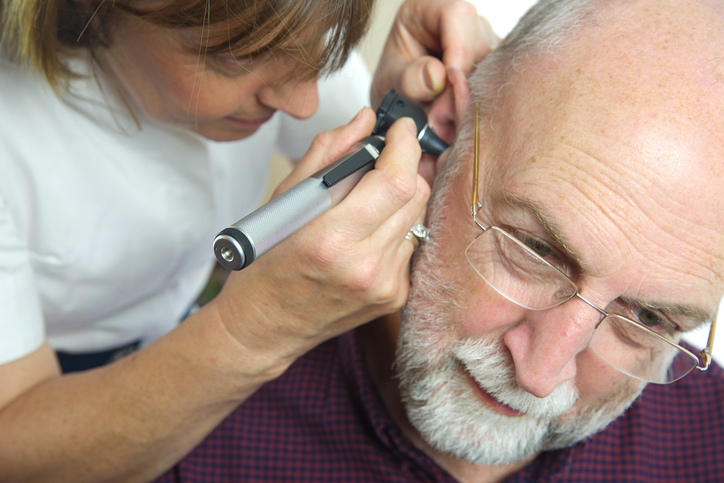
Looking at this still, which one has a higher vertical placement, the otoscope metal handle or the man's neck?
the otoscope metal handle

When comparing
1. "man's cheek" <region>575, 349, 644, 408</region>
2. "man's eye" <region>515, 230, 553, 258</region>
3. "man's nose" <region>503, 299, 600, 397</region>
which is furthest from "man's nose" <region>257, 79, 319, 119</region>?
"man's cheek" <region>575, 349, 644, 408</region>

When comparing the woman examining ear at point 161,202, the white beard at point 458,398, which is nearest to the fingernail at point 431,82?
the woman examining ear at point 161,202

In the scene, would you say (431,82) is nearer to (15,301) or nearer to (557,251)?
(557,251)

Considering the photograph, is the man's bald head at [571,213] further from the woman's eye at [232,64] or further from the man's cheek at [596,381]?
the woman's eye at [232,64]

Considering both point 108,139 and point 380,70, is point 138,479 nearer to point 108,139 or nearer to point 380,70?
point 108,139

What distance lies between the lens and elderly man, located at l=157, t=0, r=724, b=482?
0.99 metres

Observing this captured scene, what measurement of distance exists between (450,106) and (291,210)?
62cm

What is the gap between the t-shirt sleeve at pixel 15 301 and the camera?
1156 mm

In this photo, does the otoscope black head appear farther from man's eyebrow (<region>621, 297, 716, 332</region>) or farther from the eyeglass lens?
man's eyebrow (<region>621, 297, 716, 332</region>)

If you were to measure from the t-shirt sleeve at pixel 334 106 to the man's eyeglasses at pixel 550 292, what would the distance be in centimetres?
68

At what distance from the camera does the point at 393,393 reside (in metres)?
1.46

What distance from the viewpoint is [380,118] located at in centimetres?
116

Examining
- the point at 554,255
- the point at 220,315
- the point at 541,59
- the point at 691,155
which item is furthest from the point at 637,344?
the point at 220,315

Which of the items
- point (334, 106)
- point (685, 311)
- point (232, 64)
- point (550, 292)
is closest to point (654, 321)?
point (685, 311)
